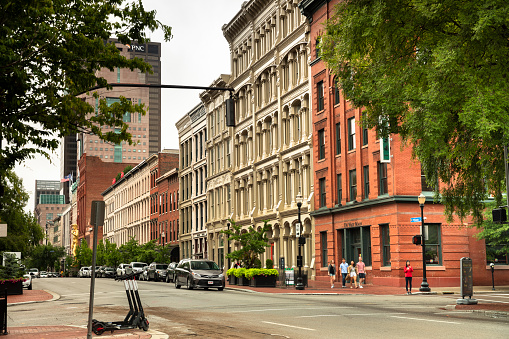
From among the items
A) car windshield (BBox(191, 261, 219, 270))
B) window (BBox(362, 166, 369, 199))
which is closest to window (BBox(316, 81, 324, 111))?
window (BBox(362, 166, 369, 199))

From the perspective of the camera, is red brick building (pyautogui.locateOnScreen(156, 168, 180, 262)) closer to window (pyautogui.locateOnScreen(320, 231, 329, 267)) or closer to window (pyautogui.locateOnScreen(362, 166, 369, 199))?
window (pyautogui.locateOnScreen(320, 231, 329, 267))

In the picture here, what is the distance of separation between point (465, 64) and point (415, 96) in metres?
1.44

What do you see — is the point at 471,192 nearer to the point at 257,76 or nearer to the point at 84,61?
the point at 84,61

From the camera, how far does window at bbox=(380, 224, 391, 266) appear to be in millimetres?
37156

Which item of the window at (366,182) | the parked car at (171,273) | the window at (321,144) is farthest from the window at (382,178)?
the parked car at (171,273)

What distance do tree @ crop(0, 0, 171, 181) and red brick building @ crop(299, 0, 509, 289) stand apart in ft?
66.0

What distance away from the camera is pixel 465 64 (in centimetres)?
1625

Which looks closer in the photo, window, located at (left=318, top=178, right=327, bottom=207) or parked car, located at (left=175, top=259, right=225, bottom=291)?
parked car, located at (left=175, top=259, right=225, bottom=291)

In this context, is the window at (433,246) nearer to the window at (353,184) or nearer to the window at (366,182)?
the window at (366,182)

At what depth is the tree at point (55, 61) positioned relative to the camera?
493 inches

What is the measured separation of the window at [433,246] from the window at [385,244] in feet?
6.92

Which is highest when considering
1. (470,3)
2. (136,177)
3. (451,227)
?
(136,177)

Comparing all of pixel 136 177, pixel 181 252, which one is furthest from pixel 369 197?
pixel 136 177

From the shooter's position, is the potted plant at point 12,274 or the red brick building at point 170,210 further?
the red brick building at point 170,210
